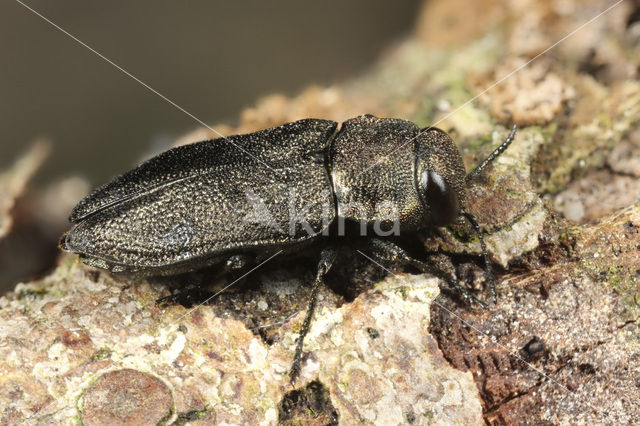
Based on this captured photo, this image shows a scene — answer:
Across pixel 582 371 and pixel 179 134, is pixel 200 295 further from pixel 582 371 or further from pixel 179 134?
pixel 582 371

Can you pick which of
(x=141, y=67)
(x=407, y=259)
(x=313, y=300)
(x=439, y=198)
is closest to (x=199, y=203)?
(x=313, y=300)

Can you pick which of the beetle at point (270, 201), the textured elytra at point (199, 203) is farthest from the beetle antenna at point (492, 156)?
the textured elytra at point (199, 203)

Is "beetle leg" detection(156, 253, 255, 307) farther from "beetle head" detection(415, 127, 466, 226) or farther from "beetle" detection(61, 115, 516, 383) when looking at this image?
"beetle head" detection(415, 127, 466, 226)

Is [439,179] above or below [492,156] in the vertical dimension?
below

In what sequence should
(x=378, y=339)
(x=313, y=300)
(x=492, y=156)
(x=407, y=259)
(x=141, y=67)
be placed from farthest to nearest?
A: (x=141, y=67)
(x=492, y=156)
(x=407, y=259)
(x=313, y=300)
(x=378, y=339)

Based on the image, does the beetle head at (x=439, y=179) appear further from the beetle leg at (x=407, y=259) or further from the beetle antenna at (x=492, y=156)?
the beetle leg at (x=407, y=259)

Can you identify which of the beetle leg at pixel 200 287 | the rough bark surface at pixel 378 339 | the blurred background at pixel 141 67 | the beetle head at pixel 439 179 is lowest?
the rough bark surface at pixel 378 339

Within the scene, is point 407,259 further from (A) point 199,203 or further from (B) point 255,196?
(A) point 199,203
